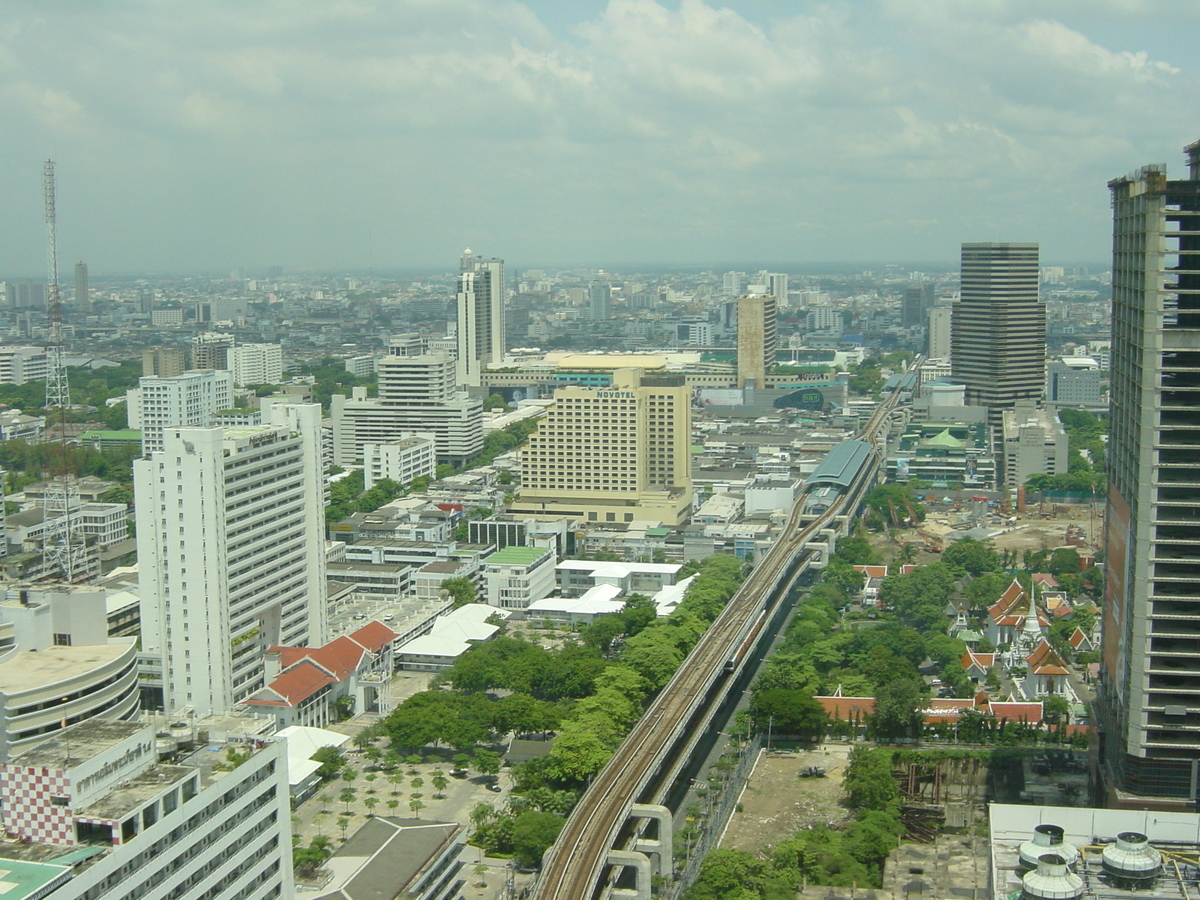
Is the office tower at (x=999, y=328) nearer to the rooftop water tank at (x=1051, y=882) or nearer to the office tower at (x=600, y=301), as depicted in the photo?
the rooftop water tank at (x=1051, y=882)

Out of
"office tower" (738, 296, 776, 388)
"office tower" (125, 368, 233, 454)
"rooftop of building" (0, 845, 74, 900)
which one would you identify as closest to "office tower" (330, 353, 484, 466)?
"office tower" (125, 368, 233, 454)

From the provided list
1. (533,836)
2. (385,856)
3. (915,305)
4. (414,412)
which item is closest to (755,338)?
(414,412)

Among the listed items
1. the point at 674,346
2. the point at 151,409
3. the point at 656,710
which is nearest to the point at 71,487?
the point at 151,409

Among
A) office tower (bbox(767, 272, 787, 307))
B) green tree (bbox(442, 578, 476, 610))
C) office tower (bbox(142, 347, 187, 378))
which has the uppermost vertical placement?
office tower (bbox(767, 272, 787, 307))

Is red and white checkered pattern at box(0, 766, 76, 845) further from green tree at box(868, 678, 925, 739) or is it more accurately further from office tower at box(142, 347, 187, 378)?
office tower at box(142, 347, 187, 378)

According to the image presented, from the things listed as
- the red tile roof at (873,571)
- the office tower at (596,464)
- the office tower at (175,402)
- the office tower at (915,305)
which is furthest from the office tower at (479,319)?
the red tile roof at (873,571)

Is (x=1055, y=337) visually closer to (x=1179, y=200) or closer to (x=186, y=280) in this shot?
(x=1179, y=200)

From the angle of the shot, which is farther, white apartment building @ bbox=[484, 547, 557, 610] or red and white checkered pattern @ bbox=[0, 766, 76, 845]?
white apartment building @ bbox=[484, 547, 557, 610]
